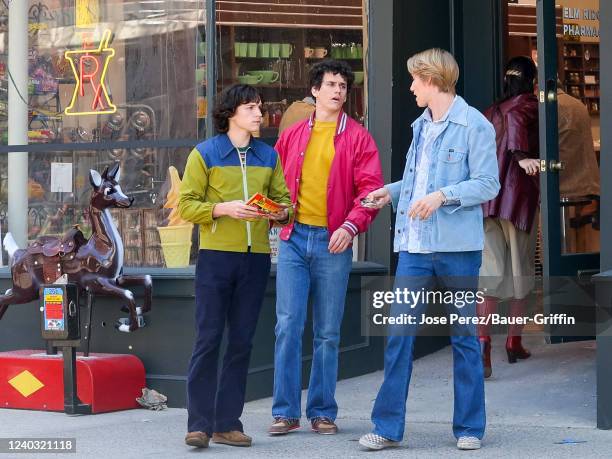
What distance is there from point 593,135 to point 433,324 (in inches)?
69.1

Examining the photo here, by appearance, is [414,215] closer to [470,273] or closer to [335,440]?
[470,273]

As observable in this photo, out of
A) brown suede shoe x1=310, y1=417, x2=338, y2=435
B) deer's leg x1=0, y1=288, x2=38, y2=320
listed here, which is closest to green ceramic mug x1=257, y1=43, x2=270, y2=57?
deer's leg x1=0, y1=288, x2=38, y2=320

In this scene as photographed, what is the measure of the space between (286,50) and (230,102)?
2.08 meters

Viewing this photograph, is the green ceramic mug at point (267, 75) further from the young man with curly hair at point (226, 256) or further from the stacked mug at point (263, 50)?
the young man with curly hair at point (226, 256)

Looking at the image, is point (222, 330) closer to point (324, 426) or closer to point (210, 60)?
point (324, 426)

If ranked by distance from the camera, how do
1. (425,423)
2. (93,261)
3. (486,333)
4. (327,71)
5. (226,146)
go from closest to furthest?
(226,146)
(327,71)
(425,423)
(93,261)
(486,333)

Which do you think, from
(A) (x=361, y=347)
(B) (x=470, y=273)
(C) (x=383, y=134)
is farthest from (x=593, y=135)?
(B) (x=470, y=273)

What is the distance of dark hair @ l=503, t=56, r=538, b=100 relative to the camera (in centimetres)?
845

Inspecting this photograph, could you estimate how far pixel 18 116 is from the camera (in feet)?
29.1

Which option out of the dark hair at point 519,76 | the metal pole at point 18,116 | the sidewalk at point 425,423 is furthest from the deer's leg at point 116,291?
the dark hair at point 519,76

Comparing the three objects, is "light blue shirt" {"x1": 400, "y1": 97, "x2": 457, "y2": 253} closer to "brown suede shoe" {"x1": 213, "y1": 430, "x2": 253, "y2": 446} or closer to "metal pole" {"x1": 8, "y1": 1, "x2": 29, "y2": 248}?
"brown suede shoe" {"x1": 213, "y1": 430, "x2": 253, "y2": 446}

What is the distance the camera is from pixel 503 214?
8.36m

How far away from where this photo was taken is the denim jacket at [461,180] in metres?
Result: 6.06

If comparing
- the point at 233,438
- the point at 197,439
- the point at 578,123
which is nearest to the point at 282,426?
the point at 233,438
